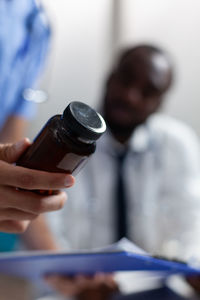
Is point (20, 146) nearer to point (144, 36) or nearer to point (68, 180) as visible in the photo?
point (68, 180)

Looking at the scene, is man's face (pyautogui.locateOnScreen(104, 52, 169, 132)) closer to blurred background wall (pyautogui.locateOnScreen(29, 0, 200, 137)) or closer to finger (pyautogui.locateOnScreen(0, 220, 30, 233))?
blurred background wall (pyautogui.locateOnScreen(29, 0, 200, 137))

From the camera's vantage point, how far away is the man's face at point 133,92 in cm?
111

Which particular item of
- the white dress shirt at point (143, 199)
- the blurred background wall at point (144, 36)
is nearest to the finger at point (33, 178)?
the white dress shirt at point (143, 199)

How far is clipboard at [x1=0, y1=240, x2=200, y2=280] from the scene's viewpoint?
0.43 m

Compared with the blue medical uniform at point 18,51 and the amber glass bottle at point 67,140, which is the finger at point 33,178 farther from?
the blue medical uniform at point 18,51

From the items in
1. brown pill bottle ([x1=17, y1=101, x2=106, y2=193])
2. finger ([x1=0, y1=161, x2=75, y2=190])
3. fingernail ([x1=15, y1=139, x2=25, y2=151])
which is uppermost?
brown pill bottle ([x1=17, y1=101, x2=106, y2=193])

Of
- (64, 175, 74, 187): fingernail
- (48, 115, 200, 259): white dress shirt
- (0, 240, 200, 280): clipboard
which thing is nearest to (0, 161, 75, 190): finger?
(64, 175, 74, 187): fingernail

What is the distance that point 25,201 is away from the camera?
353 mm

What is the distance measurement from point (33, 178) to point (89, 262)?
201 mm

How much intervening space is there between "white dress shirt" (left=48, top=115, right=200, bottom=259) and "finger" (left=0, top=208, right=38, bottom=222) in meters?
0.67

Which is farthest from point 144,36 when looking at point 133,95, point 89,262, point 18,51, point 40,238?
point 89,262

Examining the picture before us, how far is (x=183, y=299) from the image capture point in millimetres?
643

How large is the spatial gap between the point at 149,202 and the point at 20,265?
29.0 inches

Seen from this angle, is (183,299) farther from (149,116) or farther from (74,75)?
(74,75)
